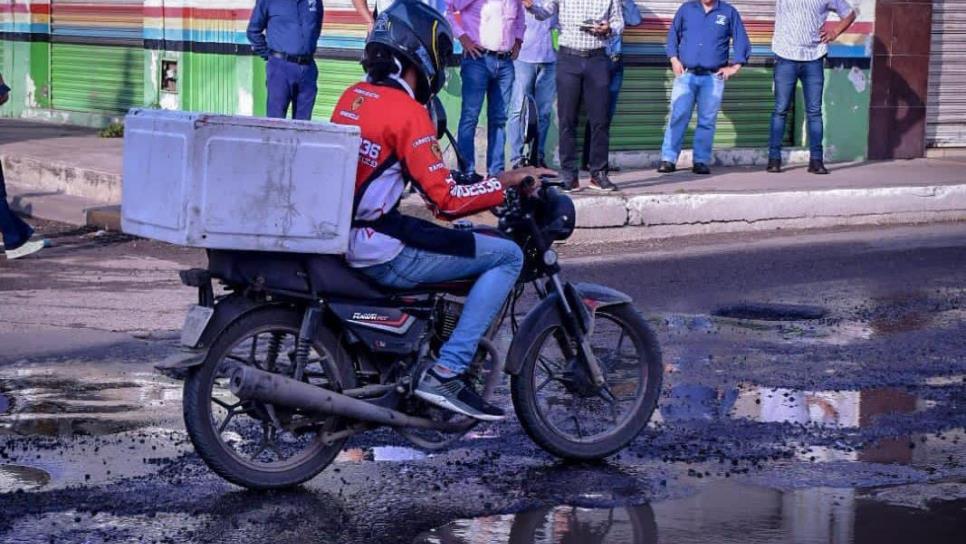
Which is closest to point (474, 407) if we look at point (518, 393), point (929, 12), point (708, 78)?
point (518, 393)

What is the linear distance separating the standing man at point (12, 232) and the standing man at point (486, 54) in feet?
11.1

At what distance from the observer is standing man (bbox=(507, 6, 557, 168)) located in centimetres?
1364

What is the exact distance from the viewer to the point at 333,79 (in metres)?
16.0

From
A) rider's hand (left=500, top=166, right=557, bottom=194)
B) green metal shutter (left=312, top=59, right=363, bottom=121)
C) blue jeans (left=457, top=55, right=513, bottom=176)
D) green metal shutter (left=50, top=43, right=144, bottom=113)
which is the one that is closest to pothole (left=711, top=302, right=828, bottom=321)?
blue jeans (left=457, top=55, right=513, bottom=176)

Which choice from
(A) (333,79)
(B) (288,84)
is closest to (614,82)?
(B) (288,84)

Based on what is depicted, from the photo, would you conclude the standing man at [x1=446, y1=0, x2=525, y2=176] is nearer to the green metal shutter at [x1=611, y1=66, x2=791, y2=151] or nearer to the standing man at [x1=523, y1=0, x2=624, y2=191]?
the standing man at [x1=523, y1=0, x2=624, y2=191]

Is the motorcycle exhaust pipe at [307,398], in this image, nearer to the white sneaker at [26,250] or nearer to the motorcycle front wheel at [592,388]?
the motorcycle front wheel at [592,388]

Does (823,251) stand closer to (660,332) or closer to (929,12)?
(660,332)

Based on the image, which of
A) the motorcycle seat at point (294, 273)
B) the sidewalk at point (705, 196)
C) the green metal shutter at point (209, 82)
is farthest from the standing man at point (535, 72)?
the motorcycle seat at point (294, 273)

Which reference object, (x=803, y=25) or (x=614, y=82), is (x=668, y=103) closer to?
(x=803, y=25)

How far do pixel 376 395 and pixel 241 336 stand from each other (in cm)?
59

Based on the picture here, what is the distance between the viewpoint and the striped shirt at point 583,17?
44.4 ft

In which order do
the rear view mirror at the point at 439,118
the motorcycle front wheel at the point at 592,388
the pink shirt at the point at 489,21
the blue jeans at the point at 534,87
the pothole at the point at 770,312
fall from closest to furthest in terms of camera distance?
the rear view mirror at the point at 439,118, the motorcycle front wheel at the point at 592,388, the pothole at the point at 770,312, the pink shirt at the point at 489,21, the blue jeans at the point at 534,87

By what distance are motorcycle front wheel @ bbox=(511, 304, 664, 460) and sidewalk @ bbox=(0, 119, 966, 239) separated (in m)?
6.11
